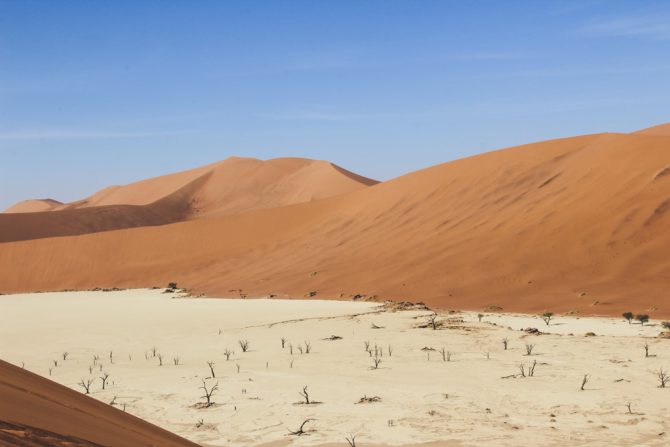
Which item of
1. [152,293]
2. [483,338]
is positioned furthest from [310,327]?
[152,293]

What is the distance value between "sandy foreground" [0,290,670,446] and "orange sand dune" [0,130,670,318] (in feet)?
12.2

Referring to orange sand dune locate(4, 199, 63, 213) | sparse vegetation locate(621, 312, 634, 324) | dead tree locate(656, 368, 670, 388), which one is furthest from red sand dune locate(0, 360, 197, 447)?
orange sand dune locate(4, 199, 63, 213)

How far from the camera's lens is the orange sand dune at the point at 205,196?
60375mm

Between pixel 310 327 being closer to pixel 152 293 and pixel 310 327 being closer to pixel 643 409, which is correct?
pixel 643 409

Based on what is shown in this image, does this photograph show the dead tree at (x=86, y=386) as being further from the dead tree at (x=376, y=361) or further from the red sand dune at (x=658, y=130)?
the red sand dune at (x=658, y=130)

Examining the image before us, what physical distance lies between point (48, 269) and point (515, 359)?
3242 cm

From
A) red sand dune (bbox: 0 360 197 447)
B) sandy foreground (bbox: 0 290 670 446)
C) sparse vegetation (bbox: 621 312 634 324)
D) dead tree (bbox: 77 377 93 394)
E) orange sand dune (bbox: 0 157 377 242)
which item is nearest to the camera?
red sand dune (bbox: 0 360 197 447)

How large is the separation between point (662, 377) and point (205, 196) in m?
73.1

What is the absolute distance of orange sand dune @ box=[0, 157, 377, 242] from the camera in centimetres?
6038

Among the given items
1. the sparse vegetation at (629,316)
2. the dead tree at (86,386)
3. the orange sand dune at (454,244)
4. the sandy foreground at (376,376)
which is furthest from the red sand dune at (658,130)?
the dead tree at (86,386)

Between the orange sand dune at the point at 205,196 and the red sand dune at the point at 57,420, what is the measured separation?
179ft

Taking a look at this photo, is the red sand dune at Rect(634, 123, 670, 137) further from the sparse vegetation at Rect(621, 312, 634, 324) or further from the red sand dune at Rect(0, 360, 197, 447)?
the red sand dune at Rect(0, 360, 197, 447)

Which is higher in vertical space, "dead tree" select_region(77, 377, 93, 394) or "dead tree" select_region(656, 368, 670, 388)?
"dead tree" select_region(77, 377, 93, 394)

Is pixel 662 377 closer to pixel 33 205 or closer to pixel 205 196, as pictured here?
pixel 205 196
